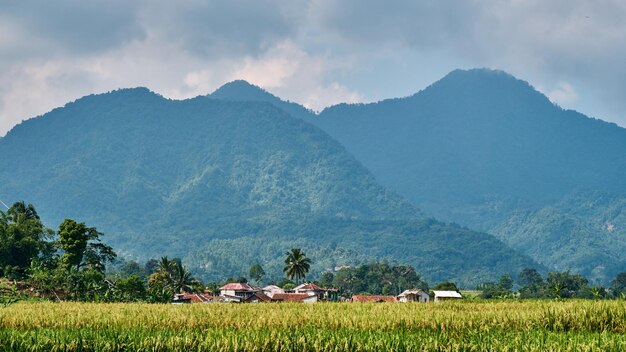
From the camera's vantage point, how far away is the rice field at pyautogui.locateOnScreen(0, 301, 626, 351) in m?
33.7

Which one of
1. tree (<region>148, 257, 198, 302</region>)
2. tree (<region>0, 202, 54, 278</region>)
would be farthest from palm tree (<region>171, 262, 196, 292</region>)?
tree (<region>0, 202, 54, 278</region>)

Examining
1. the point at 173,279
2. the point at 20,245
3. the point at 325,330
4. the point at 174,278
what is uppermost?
the point at 20,245

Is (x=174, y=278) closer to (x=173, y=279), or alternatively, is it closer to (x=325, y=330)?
(x=173, y=279)

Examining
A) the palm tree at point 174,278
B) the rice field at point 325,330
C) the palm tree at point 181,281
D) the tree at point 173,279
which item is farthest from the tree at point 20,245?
the rice field at point 325,330

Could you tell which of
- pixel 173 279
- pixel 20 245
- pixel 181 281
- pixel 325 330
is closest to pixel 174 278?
pixel 173 279

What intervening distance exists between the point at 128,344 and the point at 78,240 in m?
80.1

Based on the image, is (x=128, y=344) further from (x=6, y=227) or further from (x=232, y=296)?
(x=232, y=296)

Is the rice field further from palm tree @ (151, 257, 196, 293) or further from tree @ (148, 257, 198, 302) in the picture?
palm tree @ (151, 257, 196, 293)

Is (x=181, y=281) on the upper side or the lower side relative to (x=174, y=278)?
lower

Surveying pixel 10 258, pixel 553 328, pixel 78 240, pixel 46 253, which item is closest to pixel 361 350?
pixel 553 328

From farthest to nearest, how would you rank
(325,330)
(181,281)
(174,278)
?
1. (174,278)
2. (181,281)
3. (325,330)

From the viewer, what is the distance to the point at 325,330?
3791cm

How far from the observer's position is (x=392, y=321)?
4181 cm

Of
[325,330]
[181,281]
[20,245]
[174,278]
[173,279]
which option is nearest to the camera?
[325,330]
